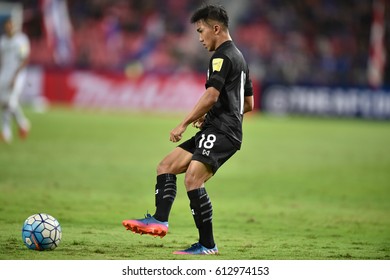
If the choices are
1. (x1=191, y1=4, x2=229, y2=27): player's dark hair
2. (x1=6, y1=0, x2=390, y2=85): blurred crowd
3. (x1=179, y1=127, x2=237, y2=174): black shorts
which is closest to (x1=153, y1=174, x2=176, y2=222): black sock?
(x1=179, y1=127, x2=237, y2=174): black shorts

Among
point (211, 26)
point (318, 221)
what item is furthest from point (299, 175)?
point (211, 26)

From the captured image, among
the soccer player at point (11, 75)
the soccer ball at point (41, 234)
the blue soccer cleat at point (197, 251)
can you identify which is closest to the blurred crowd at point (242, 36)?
the soccer player at point (11, 75)

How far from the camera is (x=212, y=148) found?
8031 millimetres

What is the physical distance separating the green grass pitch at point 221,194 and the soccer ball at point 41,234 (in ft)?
0.35

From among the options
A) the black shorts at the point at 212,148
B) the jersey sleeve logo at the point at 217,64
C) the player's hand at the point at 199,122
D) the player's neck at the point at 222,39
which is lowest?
the black shorts at the point at 212,148

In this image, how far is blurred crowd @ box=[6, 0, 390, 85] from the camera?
34.8m

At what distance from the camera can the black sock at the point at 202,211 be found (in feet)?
26.3

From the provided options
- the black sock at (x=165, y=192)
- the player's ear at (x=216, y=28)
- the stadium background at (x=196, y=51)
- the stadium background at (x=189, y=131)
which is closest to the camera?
the player's ear at (x=216, y=28)

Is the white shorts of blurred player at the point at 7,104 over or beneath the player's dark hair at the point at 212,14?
over

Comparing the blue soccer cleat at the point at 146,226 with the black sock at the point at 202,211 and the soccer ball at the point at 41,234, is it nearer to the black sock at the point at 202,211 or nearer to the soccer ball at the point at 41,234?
the black sock at the point at 202,211

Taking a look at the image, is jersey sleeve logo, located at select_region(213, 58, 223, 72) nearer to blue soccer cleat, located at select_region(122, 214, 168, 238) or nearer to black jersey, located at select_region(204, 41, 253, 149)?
black jersey, located at select_region(204, 41, 253, 149)

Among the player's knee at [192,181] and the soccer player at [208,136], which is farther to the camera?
the player's knee at [192,181]

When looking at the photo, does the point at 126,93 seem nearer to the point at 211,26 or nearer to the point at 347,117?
the point at 347,117

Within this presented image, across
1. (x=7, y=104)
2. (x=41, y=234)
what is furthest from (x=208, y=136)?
(x=7, y=104)
